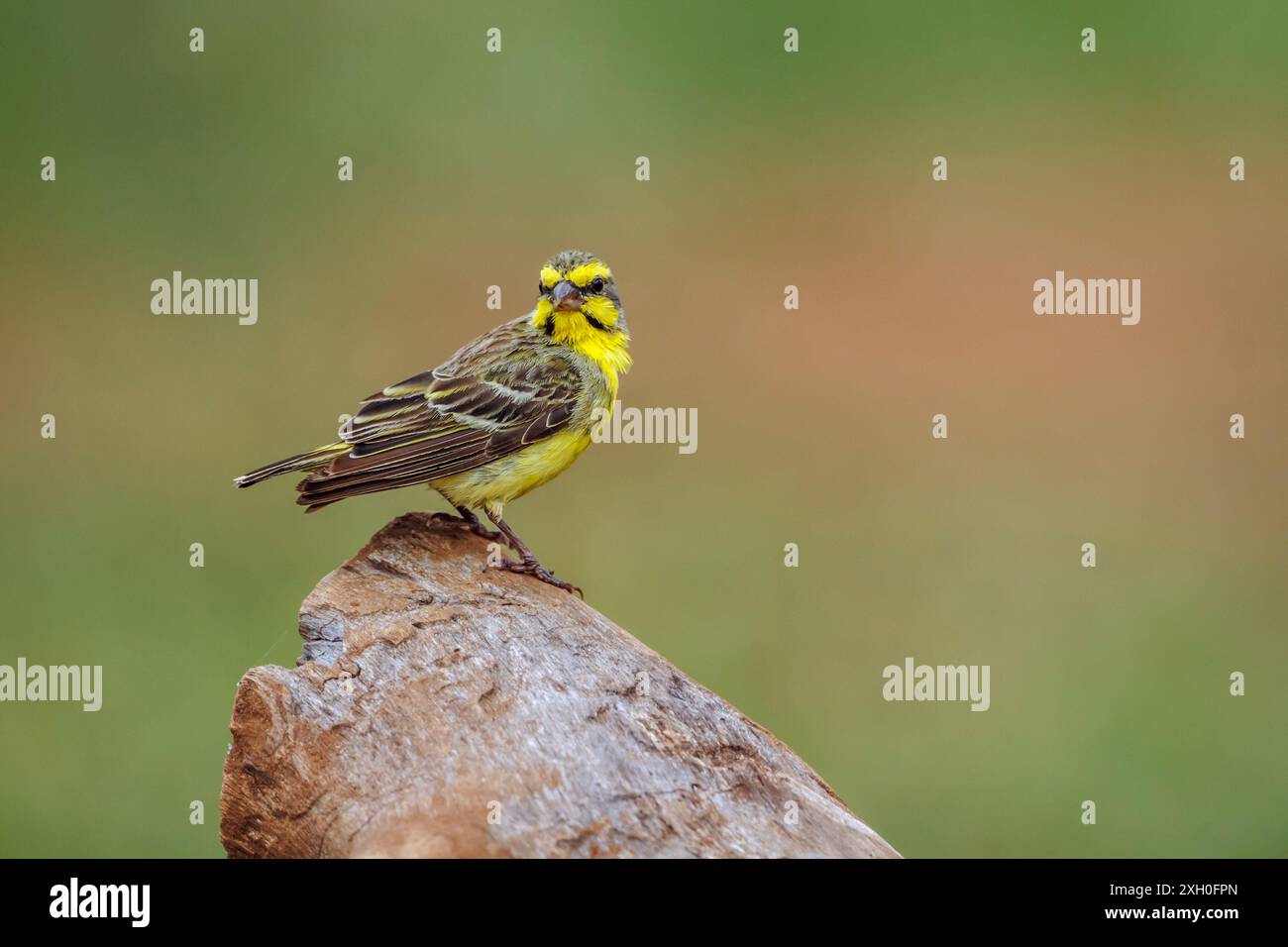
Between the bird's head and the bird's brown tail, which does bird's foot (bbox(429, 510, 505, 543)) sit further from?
the bird's head

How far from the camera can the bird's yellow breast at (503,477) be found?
870 cm

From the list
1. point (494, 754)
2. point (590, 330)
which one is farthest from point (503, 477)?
point (494, 754)

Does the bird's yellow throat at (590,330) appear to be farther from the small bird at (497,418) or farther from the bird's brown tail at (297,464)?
the bird's brown tail at (297,464)

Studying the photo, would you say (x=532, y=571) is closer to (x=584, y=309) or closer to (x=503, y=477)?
(x=503, y=477)

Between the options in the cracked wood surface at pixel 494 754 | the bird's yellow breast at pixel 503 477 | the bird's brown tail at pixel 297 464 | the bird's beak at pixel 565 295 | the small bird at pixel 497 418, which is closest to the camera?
the cracked wood surface at pixel 494 754

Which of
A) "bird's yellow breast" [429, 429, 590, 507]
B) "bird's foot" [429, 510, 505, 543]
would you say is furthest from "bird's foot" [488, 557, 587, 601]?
"bird's yellow breast" [429, 429, 590, 507]

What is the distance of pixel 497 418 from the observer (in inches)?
345

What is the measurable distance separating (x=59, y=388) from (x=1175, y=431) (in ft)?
39.3

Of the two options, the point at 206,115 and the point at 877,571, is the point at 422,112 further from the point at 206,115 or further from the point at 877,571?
the point at 877,571

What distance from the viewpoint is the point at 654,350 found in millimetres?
19375

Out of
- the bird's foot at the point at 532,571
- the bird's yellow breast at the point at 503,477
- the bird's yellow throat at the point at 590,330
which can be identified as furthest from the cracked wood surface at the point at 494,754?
the bird's yellow throat at the point at 590,330

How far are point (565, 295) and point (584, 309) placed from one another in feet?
0.82

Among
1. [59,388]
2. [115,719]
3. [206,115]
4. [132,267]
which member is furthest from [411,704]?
[206,115]

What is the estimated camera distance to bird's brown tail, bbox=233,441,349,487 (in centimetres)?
818
